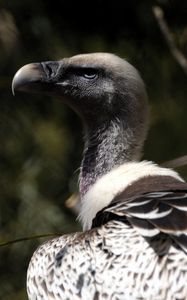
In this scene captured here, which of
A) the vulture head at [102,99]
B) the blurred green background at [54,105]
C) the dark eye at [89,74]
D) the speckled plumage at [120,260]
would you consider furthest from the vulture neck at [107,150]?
the blurred green background at [54,105]

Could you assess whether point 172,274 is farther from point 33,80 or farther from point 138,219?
point 33,80

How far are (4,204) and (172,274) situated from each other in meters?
3.56

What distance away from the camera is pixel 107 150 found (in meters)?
6.61

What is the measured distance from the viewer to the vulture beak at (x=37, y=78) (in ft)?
21.2

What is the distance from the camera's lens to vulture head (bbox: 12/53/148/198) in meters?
6.59

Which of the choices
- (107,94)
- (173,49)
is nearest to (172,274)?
(107,94)

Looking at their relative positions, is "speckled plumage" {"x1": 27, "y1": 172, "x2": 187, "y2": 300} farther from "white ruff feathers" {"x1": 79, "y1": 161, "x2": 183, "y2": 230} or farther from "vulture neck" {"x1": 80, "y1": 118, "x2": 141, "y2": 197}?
"vulture neck" {"x1": 80, "y1": 118, "x2": 141, "y2": 197}

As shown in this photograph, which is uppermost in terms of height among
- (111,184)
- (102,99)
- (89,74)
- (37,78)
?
(37,78)

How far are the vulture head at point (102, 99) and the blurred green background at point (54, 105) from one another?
1.35 metres

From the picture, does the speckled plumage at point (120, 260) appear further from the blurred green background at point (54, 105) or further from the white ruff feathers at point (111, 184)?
the blurred green background at point (54, 105)

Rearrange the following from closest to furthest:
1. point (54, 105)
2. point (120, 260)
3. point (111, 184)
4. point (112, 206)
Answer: point (120, 260) < point (112, 206) < point (111, 184) < point (54, 105)

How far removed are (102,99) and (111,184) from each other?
56 cm

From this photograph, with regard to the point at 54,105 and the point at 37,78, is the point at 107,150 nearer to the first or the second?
the point at 37,78

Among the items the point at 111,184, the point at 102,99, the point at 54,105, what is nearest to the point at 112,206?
the point at 111,184
